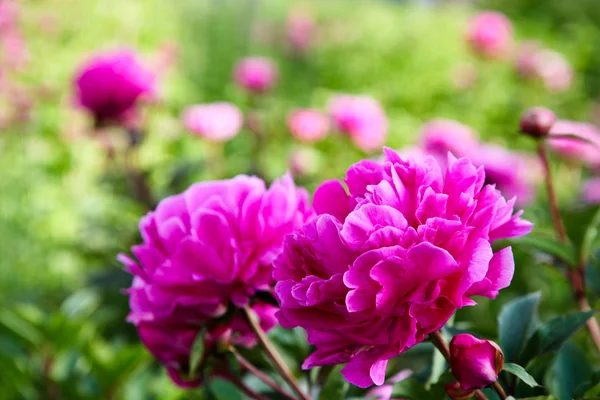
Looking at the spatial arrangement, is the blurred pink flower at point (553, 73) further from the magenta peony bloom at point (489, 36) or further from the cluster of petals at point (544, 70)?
the magenta peony bloom at point (489, 36)

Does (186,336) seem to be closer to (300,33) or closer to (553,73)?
(553,73)

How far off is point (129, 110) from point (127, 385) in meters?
0.73

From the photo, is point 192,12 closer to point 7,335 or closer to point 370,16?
point 370,16

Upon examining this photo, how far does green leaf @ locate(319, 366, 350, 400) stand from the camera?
24.1 inches

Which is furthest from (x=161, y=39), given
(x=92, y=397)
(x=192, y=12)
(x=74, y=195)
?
(x=92, y=397)

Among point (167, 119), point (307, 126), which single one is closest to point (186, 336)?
point (307, 126)

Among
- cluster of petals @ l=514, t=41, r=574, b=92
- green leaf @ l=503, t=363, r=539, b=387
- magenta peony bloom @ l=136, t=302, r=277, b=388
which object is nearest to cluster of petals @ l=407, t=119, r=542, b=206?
magenta peony bloom @ l=136, t=302, r=277, b=388

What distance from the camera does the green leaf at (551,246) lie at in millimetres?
641

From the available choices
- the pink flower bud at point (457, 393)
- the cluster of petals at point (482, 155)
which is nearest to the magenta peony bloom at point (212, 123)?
the cluster of petals at point (482, 155)

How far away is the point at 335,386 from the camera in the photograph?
63 cm

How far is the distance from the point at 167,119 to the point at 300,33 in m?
1.91

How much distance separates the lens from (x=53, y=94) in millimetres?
3139

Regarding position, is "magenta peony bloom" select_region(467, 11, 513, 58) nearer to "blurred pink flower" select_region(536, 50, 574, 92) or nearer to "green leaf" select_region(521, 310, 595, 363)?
"blurred pink flower" select_region(536, 50, 574, 92)

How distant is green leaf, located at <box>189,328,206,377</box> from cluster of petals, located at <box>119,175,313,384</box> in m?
0.02
